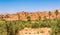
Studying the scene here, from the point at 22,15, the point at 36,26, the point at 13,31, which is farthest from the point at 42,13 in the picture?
the point at 13,31

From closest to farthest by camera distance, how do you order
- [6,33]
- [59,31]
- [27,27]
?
1. [59,31]
2. [6,33]
3. [27,27]

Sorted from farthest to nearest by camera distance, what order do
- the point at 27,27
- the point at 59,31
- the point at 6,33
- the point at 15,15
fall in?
1. the point at 15,15
2. the point at 27,27
3. the point at 6,33
4. the point at 59,31

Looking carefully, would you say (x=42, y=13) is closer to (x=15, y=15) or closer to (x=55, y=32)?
(x=15, y=15)

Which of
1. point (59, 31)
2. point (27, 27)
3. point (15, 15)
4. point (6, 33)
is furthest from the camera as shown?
point (15, 15)

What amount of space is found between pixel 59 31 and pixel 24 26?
39.5 meters

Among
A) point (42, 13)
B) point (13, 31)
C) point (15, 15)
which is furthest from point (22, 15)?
point (13, 31)

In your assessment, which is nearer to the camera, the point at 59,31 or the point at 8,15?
the point at 59,31

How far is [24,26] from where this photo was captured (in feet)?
221

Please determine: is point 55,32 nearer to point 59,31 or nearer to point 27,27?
point 59,31

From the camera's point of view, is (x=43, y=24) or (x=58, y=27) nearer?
(x=58, y=27)

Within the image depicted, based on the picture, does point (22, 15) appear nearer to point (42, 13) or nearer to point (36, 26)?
point (42, 13)

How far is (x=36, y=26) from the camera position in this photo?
7031 cm

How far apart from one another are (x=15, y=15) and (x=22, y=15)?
4.78 m

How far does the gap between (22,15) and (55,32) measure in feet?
407
